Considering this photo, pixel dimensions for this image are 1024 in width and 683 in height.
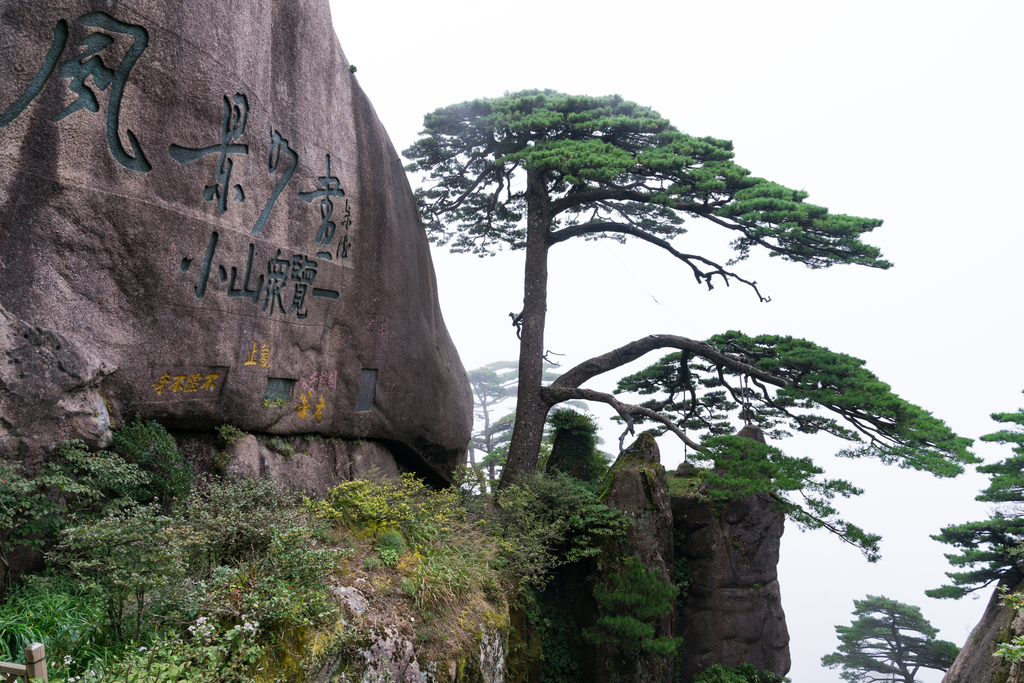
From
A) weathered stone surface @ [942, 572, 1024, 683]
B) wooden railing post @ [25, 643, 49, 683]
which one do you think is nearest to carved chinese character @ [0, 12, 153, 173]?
wooden railing post @ [25, 643, 49, 683]

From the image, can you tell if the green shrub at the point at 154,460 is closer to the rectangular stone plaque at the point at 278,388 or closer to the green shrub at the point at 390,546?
the rectangular stone plaque at the point at 278,388

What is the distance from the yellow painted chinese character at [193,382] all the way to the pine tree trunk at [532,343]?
210 inches

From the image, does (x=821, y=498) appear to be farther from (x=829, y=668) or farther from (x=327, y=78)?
(x=829, y=668)

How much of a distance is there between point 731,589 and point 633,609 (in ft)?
8.03

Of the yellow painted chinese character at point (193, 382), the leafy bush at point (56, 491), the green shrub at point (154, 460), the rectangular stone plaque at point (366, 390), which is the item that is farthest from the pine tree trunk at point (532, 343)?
the leafy bush at point (56, 491)

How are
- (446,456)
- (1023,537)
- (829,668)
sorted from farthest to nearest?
1. (829,668)
2. (446,456)
3. (1023,537)

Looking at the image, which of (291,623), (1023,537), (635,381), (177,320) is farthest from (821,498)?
(177,320)

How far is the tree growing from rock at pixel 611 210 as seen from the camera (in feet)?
29.5

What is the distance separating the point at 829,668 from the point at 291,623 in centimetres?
1573

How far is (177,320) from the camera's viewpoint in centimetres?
664

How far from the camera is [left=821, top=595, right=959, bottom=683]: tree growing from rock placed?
570 inches

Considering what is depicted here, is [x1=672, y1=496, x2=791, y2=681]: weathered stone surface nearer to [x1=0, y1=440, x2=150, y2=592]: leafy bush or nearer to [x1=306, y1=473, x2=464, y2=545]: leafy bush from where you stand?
[x1=306, y1=473, x2=464, y2=545]: leafy bush

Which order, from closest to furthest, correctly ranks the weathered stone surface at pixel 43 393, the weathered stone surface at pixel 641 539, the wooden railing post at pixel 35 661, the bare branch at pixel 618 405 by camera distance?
1. the wooden railing post at pixel 35 661
2. the weathered stone surface at pixel 43 393
3. the weathered stone surface at pixel 641 539
4. the bare branch at pixel 618 405

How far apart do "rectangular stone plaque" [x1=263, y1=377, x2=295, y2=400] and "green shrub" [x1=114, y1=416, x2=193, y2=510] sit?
1482 mm
